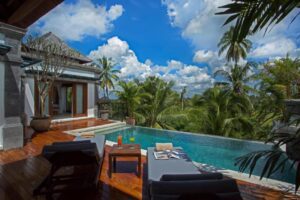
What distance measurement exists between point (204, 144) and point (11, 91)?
7.60 metres

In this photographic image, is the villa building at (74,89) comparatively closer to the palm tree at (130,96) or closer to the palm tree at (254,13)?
the palm tree at (130,96)

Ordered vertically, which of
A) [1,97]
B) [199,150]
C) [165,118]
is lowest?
Answer: [199,150]

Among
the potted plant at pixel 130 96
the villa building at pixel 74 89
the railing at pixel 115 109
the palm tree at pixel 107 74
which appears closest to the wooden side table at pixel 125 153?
the potted plant at pixel 130 96

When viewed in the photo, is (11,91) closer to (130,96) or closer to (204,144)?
(130,96)

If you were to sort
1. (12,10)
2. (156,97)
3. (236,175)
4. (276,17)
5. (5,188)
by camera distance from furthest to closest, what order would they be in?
(156,97) < (12,10) < (236,175) < (5,188) < (276,17)

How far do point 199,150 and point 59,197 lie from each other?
217 inches

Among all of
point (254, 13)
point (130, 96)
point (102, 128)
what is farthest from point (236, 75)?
point (254, 13)

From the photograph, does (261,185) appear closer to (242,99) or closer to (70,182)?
(70,182)

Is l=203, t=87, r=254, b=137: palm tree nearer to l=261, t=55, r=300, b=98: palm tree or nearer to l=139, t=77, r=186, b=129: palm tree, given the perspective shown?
l=261, t=55, r=300, b=98: palm tree

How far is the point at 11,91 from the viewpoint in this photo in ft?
19.8

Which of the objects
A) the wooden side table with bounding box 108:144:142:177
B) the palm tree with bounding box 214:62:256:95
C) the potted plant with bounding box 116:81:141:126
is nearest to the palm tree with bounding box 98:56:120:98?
the palm tree with bounding box 214:62:256:95

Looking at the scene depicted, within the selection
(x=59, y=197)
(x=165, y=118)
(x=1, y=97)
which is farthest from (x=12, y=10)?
(x=165, y=118)

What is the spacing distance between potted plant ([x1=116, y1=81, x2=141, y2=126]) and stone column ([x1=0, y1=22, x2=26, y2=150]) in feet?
22.1

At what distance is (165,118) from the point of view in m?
12.5
